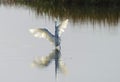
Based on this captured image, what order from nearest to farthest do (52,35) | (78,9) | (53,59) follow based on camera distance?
(53,59)
(52,35)
(78,9)

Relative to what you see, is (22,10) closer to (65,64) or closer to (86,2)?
(86,2)

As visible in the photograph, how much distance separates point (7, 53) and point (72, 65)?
0.88 meters

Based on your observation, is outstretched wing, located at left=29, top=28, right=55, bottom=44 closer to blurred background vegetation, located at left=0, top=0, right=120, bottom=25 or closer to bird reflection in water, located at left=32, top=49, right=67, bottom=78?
bird reflection in water, located at left=32, top=49, right=67, bottom=78

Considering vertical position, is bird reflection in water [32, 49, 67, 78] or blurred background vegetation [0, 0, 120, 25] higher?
blurred background vegetation [0, 0, 120, 25]

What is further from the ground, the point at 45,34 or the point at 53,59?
the point at 45,34

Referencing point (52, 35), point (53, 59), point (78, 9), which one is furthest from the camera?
point (78, 9)

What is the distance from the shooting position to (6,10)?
473 inches

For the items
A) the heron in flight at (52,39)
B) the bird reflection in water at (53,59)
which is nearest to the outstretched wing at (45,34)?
the heron in flight at (52,39)

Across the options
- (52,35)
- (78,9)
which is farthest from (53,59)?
(78,9)

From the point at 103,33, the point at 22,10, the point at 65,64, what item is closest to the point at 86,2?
the point at 22,10

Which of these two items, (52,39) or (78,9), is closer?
(52,39)

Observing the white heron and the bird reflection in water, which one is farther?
the white heron

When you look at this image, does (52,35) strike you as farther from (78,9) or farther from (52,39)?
(78,9)

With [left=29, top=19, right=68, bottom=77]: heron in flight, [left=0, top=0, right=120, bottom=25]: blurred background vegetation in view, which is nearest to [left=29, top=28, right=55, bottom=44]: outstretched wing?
[left=29, top=19, right=68, bottom=77]: heron in flight
